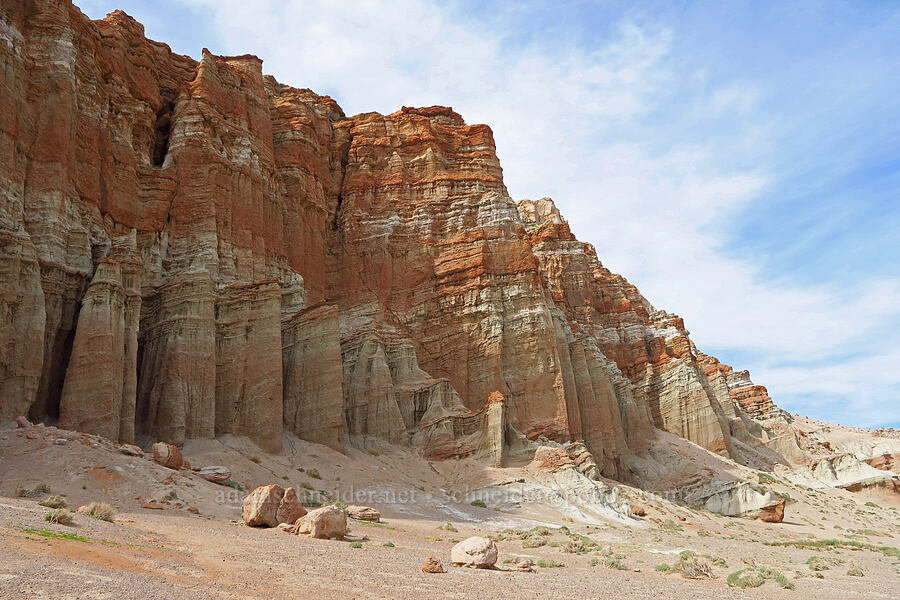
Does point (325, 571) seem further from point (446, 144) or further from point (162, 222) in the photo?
point (446, 144)

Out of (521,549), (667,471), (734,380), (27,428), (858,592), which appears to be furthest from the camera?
(734,380)

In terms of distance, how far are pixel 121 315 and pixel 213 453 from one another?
7343 mm

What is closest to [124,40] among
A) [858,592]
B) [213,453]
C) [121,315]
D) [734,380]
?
[121,315]

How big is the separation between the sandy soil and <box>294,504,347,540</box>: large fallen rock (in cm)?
58

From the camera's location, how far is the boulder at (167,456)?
82.2 feet

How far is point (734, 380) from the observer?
90.2m

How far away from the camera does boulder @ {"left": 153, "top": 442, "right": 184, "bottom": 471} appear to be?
82.2 ft

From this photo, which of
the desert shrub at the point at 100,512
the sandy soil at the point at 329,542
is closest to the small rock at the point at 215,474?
the sandy soil at the point at 329,542

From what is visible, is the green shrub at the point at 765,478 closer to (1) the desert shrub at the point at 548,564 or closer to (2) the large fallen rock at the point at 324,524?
(1) the desert shrub at the point at 548,564

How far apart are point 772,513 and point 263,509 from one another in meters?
38.7

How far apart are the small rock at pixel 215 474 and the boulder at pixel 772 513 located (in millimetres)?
35574

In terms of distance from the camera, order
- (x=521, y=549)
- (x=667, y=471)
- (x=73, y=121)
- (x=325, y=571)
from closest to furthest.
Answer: (x=325, y=571) < (x=521, y=549) < (x=73, y=121) < (x=667, y=471)

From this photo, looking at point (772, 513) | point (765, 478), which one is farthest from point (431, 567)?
point (765, 478)

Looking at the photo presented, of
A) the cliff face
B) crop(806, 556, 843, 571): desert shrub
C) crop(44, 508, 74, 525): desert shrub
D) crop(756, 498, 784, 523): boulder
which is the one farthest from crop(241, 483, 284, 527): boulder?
crop(756, 498, 784, 523): boulder
